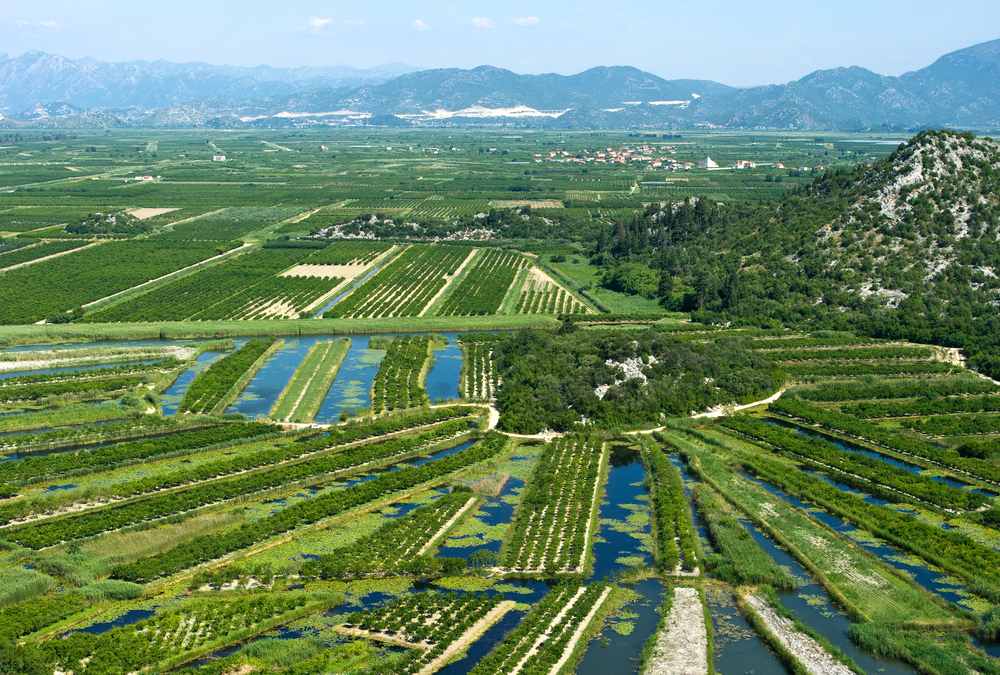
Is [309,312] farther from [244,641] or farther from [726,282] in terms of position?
[244,641]

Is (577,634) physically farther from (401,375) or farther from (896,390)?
(896,390)

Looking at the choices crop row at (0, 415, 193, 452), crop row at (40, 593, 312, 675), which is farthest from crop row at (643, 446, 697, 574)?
crop row at (0, 415, 193, 452)

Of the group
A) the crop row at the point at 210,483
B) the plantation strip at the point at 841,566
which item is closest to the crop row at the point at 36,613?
the crop row at the point at 210,483

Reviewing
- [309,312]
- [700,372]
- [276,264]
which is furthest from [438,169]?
[700,372]

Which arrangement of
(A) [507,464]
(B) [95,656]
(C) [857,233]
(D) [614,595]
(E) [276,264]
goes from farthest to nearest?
(E) [276,264]
(C) [857,233]
(A) [507,464]
(D) [614,595]
(B) [95,656]

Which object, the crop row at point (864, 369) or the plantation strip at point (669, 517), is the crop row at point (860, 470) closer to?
the plantation strip at point (669, 517)

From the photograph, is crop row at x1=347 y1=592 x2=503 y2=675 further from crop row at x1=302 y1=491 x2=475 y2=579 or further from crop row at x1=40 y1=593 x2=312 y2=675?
crop row at x1=40 y1=593 x2=312 y2=675
